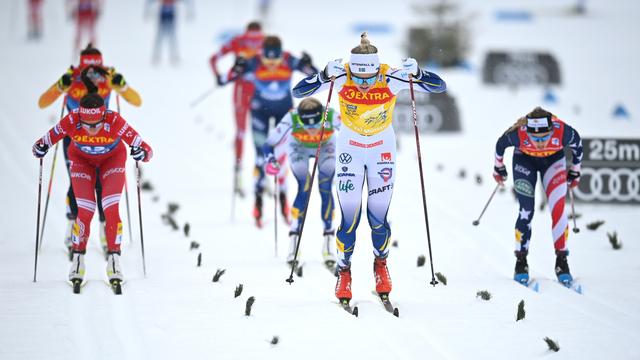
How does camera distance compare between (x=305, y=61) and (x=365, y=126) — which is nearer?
(x=365, y=126)

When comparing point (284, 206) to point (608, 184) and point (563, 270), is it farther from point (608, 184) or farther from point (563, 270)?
point (608, 184)

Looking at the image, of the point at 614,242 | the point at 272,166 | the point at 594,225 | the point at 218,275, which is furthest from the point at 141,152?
the point at 594,225

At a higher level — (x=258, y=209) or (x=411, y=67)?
(x=411, y=67)

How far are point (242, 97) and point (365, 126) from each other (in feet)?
19.6

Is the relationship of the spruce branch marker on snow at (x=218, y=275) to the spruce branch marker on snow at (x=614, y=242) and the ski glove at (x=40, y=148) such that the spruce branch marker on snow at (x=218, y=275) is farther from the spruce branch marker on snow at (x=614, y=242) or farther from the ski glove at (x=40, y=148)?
the spruce branch marker on snow at (x=614, y=242)

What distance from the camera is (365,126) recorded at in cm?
831

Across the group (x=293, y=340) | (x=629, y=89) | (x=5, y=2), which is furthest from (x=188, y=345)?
(x=5, y=2)

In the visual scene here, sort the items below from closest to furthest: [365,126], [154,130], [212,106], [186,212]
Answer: [365,126]
[186,212]
[154,130]
[212,106]

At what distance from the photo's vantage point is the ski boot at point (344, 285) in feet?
27.8

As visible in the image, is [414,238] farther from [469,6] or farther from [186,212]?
[469,6]

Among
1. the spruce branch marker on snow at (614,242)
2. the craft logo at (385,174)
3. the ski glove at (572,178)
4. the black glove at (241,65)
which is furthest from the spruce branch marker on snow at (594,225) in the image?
the black glove at (241,65)

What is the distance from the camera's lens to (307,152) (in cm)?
1045

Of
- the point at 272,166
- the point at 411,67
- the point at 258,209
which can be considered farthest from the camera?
the point at 258,209

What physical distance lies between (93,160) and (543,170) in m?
4.47
